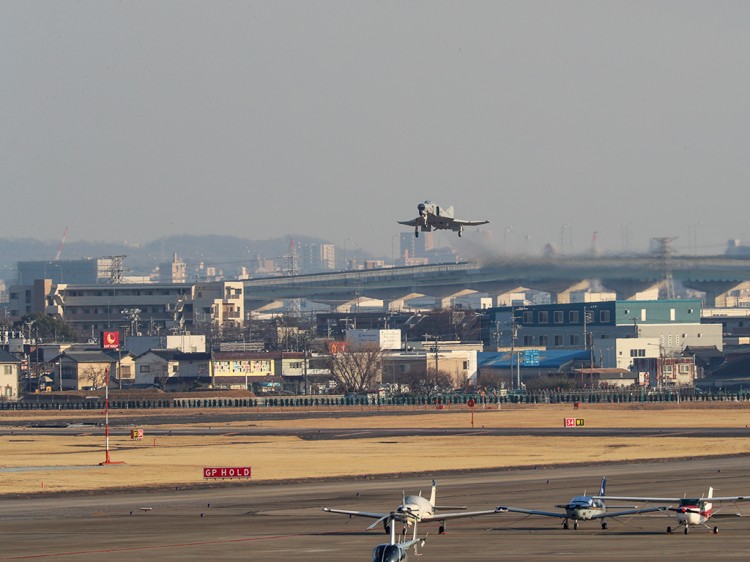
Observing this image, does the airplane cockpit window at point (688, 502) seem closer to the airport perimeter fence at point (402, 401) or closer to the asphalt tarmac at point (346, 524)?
the asphalt tarmac at point (346, 524)

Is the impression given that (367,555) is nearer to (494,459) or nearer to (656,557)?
(656,557)

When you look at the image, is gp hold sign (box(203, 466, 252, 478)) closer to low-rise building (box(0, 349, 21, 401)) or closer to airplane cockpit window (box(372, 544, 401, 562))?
airplane cockpit window (box(372, 544, 401, 562))

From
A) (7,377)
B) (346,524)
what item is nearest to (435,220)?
(346,524)

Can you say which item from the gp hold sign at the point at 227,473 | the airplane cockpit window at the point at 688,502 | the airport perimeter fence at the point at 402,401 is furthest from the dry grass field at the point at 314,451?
the airport perimeter fence at the point at 402,401

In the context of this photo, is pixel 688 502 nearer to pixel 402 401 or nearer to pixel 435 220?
pixel 435 220

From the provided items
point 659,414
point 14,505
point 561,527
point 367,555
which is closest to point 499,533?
point 561,527

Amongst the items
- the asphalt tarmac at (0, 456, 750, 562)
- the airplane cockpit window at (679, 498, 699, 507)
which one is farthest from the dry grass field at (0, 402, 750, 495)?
the airplane cockpit window at (679, 498, 699, 507)
